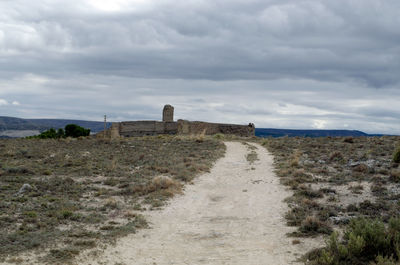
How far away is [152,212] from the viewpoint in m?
10.2

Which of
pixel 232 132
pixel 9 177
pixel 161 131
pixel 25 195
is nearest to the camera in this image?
pixel 25 195

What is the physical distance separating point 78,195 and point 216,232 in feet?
16.8

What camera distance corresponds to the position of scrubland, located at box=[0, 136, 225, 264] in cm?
746

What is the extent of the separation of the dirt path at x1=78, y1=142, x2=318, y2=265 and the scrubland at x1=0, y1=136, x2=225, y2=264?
0.57m

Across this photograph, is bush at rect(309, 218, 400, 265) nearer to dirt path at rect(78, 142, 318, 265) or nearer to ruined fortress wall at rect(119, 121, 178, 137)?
dirt path at rect(78, 142, 318, 265)

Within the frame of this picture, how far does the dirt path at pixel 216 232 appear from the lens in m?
6.87

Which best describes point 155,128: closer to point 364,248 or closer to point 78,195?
point 78,195

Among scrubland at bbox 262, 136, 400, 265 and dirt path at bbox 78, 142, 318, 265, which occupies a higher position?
scrubland at bbox 262, 136, 400, 265

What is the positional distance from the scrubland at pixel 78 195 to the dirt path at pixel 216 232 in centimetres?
57

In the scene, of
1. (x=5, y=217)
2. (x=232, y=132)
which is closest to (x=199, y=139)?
(x=232, y=132)

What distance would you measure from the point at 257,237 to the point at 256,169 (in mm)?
9475

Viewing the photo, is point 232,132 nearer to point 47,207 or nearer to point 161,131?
point 161,131

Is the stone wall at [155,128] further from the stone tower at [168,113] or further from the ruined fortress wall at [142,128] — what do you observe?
the stone tower at [168,113]

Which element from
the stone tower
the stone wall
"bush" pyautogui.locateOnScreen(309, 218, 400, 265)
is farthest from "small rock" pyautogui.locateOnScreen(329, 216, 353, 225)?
the stone tower
